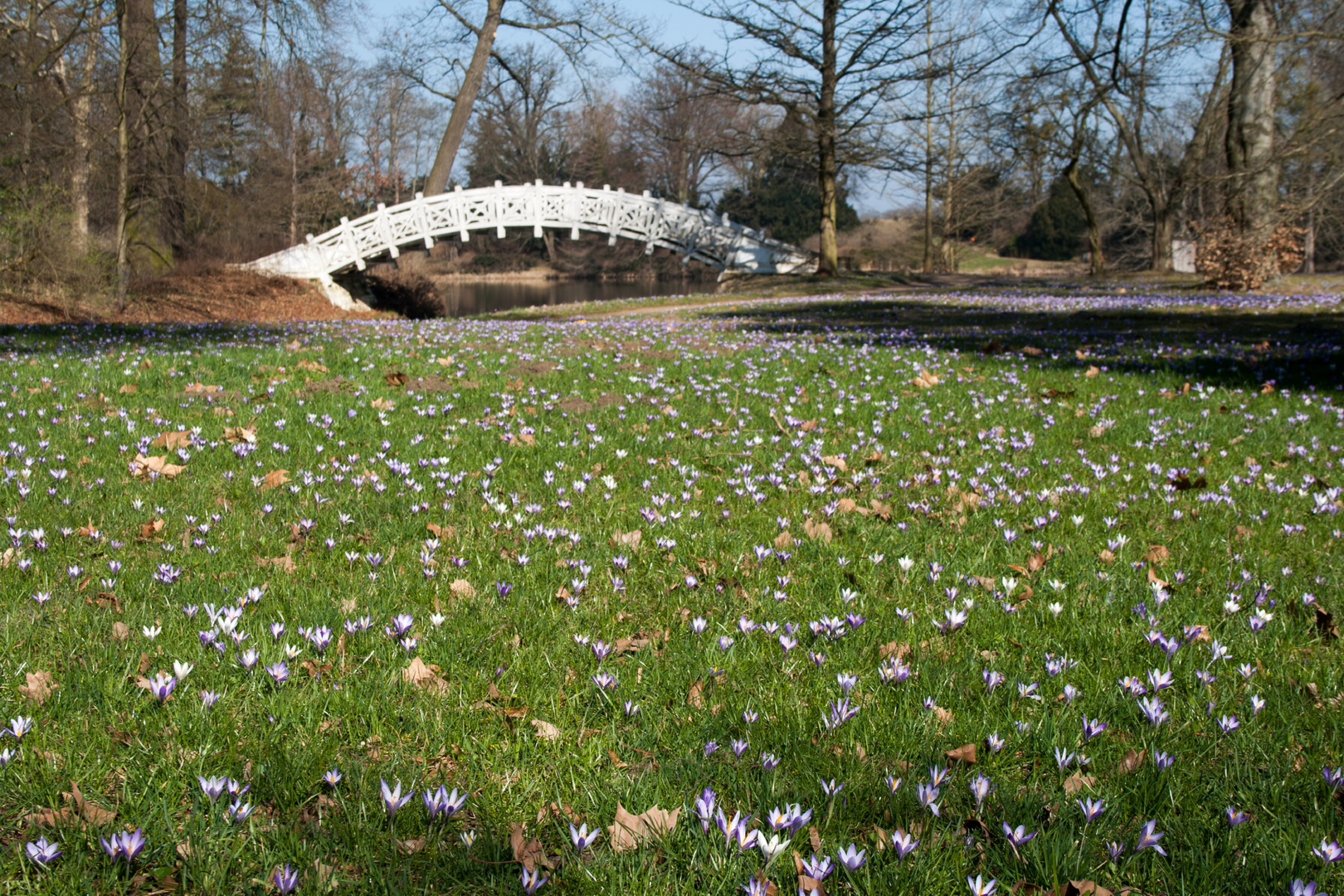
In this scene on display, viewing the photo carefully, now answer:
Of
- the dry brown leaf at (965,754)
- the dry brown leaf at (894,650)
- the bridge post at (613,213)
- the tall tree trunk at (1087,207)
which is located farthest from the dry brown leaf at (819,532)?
the bridge post at (613,213)

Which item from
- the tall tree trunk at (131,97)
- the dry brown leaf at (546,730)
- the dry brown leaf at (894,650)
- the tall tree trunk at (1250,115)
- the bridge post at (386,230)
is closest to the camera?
the dry brown leaf at (546,730)

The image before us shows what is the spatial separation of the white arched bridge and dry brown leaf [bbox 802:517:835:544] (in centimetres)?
2614

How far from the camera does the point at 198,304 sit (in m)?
20.2

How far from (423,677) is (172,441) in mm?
3874

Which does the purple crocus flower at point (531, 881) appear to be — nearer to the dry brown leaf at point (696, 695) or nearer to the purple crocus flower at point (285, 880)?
the purple crocus flower at point (285, 880)

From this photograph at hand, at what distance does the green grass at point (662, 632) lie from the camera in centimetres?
184

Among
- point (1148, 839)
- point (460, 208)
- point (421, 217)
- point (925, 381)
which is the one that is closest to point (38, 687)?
point (1148, 839)

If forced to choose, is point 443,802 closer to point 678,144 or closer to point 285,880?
point 285,880

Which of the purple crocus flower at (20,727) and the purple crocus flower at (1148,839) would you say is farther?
the purple crocus flower at (20,727)

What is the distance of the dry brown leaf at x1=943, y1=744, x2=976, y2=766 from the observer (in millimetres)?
2162

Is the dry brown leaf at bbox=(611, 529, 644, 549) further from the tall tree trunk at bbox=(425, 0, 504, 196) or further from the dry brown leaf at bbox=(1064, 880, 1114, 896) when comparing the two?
the tall tree trunk at bbox=(425, 0, 504, 196)

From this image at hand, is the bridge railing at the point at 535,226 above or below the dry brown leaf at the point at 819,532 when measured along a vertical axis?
above

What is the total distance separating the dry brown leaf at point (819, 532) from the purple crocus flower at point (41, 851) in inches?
120

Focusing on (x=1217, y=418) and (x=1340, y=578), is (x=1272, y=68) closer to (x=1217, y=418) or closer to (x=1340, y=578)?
(x=1217, y=418)
